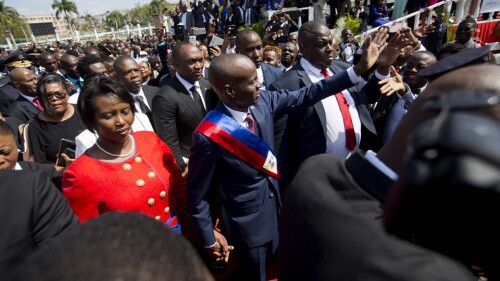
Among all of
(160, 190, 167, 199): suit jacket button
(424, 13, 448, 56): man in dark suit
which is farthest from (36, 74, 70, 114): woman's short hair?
(424, 13, 448, 56): man in dark suit

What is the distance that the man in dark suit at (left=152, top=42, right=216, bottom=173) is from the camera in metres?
2.98

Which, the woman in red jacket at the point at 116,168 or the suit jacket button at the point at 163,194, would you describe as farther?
the suit jacket button at the point at 163,194

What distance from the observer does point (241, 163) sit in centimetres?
205

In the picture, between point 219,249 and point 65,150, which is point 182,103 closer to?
point 65,150

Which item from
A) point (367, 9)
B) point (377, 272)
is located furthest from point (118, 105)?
point (367, 9)

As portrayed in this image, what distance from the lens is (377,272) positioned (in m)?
0.75

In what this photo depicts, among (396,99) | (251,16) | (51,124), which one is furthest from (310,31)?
(251,16)

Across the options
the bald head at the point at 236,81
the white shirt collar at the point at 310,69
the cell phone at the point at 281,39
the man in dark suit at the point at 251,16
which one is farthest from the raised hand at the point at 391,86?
the man in dark suit at the point at 251,16

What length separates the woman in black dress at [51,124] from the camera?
293cm

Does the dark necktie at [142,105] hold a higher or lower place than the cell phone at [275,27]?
lower

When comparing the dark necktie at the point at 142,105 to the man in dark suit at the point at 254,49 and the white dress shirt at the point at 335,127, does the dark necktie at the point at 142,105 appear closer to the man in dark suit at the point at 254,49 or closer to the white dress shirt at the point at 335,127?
the man in dark suit at the point at 254,49

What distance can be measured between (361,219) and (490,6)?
10178 mm

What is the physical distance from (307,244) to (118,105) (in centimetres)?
161

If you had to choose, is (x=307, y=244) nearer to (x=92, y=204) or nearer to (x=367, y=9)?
(x=92, y=204)
